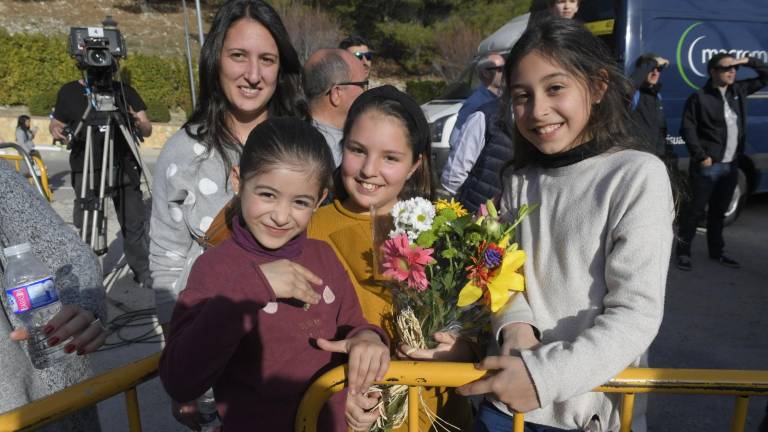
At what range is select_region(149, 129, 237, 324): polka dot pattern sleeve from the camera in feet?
6.23

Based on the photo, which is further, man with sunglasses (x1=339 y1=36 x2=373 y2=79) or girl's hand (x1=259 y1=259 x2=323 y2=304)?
man with sunglasses (x1=339 y1=36 x2=373 y2=79)

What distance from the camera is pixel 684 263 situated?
5.53 m

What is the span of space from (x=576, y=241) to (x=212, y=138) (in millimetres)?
1295

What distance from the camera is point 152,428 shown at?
10.3ft

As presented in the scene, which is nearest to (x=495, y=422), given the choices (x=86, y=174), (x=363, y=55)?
(x=363, y=55)

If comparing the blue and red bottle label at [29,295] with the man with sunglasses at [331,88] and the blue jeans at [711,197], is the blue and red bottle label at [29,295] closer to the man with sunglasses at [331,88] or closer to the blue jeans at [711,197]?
the man with sunglasses at [331,88]

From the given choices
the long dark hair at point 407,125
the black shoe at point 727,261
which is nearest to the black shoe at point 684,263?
the black shoe at point 727,261

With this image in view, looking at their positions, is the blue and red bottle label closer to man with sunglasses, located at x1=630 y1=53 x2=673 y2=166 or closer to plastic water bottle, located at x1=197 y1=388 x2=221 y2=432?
plastic water bottle, located at x1=197 y1=388 x2=221 y2=432

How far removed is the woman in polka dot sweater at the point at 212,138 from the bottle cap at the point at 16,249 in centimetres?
50

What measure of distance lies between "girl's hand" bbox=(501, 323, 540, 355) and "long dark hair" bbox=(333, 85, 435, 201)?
2.25 feet

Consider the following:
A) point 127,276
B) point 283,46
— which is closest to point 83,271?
point 283,46

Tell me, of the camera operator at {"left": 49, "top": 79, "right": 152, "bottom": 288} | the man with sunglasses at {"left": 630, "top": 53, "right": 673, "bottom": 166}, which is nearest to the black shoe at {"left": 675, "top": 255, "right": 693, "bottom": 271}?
the man with sunglasses at {"left": 630, "top": 53, "right": 673, "bottom": 166}

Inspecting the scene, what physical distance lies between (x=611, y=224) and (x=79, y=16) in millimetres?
36407

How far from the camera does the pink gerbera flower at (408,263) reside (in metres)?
1.42
